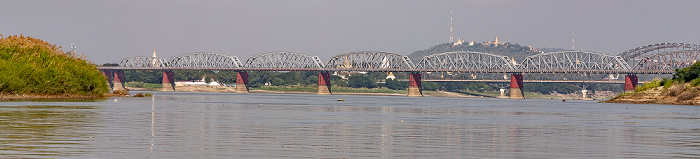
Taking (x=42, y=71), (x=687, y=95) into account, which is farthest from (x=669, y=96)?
(x=42, y=71)

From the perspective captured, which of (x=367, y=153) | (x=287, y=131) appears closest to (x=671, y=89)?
(x=287, y=131)

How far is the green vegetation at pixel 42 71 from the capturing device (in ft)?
270

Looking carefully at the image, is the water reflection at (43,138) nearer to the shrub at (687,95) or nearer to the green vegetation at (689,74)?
the shrub at (687,95)

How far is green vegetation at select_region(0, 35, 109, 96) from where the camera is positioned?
82.4 m

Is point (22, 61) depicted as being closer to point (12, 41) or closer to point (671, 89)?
point (12, 41)

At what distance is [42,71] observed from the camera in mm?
86000

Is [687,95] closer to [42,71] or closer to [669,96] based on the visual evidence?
[669,96]

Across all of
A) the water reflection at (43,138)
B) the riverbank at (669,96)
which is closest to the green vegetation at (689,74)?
the riverbank at (669,96)

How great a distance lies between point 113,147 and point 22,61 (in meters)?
65.3

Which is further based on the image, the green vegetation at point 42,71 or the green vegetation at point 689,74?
the green vegetation at point 689,74

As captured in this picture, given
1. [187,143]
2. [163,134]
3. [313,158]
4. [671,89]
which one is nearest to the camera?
[313,158]

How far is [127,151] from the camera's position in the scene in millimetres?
24219

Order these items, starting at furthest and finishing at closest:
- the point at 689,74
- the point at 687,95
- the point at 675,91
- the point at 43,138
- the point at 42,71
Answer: the point at 689,74
the point at 675,91
the point at 687,95
the point at 42,71
the point at 43,138

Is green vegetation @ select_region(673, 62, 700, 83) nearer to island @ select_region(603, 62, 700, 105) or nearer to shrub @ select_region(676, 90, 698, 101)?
island @ select_region(603, 62, 700, 105)
